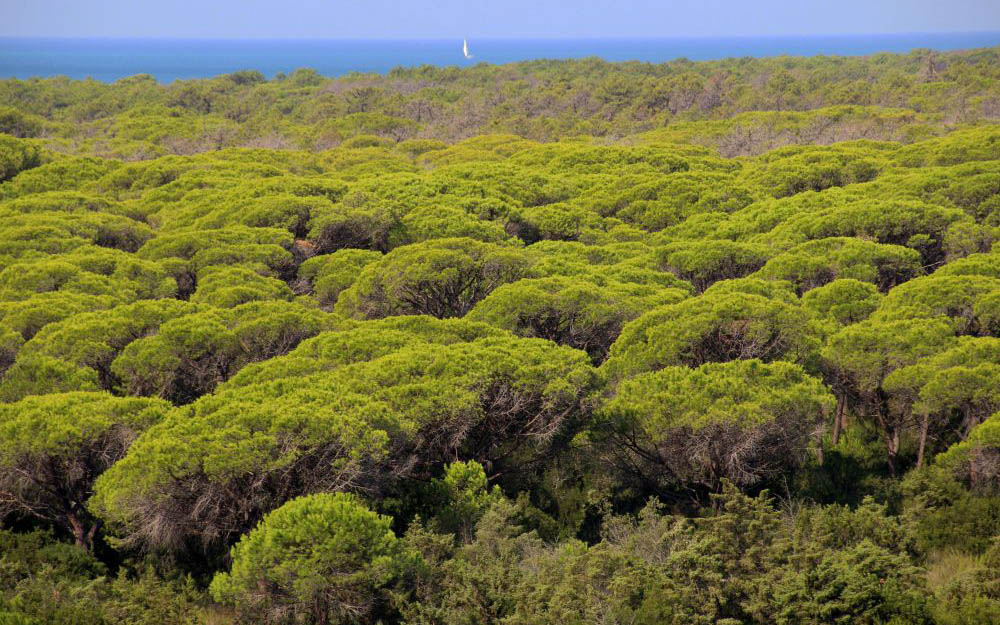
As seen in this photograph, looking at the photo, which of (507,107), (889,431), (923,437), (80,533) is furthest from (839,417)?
(507,107)

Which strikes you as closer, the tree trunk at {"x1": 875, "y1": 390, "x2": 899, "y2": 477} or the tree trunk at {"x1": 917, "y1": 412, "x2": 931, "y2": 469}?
the tree trunk at {"x1": 917, "y1": 412, "x2": 931, "y2": 469}

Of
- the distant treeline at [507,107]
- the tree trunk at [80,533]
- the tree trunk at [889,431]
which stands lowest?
the tree trunk at [80,533]

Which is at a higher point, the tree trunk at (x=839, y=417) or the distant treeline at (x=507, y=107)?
the distant treeline at (x=507, y=107)

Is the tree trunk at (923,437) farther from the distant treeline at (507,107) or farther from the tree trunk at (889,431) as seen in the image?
the distant treeline at (507,107)

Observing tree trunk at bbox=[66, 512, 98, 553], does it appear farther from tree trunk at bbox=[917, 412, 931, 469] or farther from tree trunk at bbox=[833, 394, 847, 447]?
tree trunk at bbox=[917, 412, 931, 469]

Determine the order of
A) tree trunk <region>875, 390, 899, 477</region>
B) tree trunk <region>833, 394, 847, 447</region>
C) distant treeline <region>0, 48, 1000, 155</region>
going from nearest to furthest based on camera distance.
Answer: tree trunk <region>875, 390, 899, 477</region>
tree trunk <region>833, 394, 847, 447</region>
distant treeline <region>0, 48, 1000, 155</region>

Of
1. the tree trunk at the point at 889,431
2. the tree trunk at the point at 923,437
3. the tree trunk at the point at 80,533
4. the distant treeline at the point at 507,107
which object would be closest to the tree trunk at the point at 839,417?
the tree trunk at the point at 889,431

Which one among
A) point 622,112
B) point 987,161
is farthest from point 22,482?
point 622,112

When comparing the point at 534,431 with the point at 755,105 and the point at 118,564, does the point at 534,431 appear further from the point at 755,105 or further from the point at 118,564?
the point at 755,105

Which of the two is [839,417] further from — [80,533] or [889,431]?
[80,533]

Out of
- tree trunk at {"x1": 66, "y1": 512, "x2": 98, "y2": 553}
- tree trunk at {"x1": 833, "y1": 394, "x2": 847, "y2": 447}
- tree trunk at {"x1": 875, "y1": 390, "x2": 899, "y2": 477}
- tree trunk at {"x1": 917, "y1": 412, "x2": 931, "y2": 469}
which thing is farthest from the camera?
tree trunk at {"x1": 833, "y1": 394, "x2": 847, "y2": 447}

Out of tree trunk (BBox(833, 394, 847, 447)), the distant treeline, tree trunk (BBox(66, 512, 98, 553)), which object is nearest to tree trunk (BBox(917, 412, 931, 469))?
tree trunk (BBox(833, 394, 847, 447))
